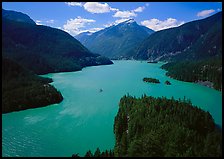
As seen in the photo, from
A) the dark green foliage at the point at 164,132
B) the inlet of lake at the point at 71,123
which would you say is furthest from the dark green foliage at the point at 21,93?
the dark green foliage at the point at 164,132

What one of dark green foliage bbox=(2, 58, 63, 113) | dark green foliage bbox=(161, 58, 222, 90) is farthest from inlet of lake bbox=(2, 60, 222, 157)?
dark green foliage bbox=(161, 58, 222, 90)

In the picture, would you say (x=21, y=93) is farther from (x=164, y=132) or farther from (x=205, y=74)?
(x=205, y=74)

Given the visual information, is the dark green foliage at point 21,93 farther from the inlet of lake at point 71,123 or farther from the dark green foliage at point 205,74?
the dark green foliage at point 205,74

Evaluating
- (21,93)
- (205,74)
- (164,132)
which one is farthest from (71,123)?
(205,74)

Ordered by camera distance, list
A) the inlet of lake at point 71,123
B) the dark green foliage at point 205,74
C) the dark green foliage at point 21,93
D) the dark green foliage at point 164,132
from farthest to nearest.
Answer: the dark green foliage at point 205,74 → the dark green foliage at point 21,93 → the inlet of lake at point 71,123 → the dark green foliage at point 164,132

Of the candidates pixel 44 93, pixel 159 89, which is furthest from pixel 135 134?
pixel 159 89

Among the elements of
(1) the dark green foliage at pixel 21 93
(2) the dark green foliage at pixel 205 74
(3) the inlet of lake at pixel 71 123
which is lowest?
(3) the inlet of lake at pixel 71 123

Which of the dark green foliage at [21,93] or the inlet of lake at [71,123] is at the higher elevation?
the dark green foliage at [21,93]

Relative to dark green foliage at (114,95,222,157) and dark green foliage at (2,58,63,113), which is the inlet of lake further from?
dark green foliage at (114,95,222,157)
